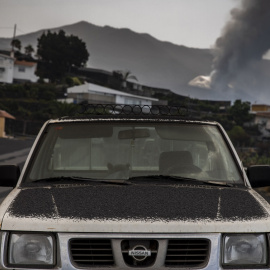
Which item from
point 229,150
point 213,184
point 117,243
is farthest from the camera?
point 229,150

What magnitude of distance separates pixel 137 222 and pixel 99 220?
211 mm

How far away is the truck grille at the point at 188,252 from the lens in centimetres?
358

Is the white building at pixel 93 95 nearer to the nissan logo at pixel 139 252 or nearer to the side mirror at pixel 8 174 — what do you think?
the side mirror at pixel 8 174

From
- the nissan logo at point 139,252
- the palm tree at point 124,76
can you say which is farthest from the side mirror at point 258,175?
the palm tree at point 124,76

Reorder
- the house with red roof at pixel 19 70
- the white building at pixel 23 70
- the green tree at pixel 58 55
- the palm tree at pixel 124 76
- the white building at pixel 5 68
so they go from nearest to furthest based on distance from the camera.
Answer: the white building at pixel 5 68, the house with red roof at pixel 19 70, the white building at pixel 23 70, the green tree at pixel 58 55, the palm tree at pixel 124 76

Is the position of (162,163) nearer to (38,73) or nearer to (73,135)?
(73,135)

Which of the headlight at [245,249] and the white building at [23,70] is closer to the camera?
the headlight at [245,249]

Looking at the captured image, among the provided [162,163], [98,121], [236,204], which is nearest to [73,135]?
[98,121]

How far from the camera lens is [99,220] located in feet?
11.7

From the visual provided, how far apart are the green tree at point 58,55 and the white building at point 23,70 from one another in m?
6.77

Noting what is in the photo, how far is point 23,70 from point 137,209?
158 metres

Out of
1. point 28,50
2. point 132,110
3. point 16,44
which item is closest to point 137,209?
point 132,110

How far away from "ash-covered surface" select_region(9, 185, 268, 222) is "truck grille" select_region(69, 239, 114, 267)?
0.14 metres

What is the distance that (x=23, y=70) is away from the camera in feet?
522
